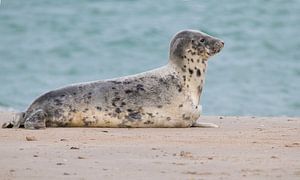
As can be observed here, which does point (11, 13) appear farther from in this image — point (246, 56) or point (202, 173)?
point (202, 173)

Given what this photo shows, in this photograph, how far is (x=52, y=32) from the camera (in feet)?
67.4

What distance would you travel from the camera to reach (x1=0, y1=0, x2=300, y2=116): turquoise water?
48.2 ft

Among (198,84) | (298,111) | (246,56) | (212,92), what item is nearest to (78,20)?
(246,56)

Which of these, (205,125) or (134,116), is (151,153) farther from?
(205,125)

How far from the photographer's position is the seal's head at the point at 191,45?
326 inches

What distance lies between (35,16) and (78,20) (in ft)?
4.85

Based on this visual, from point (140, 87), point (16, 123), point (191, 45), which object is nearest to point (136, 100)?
point (140, 87)

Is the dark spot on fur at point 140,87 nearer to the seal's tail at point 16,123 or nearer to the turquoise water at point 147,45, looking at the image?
the seal's tail at point 16,123

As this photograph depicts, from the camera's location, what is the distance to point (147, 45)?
18844 mm

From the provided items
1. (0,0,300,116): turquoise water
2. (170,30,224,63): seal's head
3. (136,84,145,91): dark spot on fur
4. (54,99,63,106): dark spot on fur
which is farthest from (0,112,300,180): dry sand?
(0,0,300,116): turquoise water

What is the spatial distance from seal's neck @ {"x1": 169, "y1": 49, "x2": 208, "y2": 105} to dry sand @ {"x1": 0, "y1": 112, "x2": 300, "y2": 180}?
0.53 m

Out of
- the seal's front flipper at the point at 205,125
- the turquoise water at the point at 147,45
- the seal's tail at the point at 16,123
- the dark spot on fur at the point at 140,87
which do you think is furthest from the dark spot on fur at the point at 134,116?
the turquoise water at the point at 147,45

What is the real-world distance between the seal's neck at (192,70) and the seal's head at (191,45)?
0.02 m

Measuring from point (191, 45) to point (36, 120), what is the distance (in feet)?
4.99
